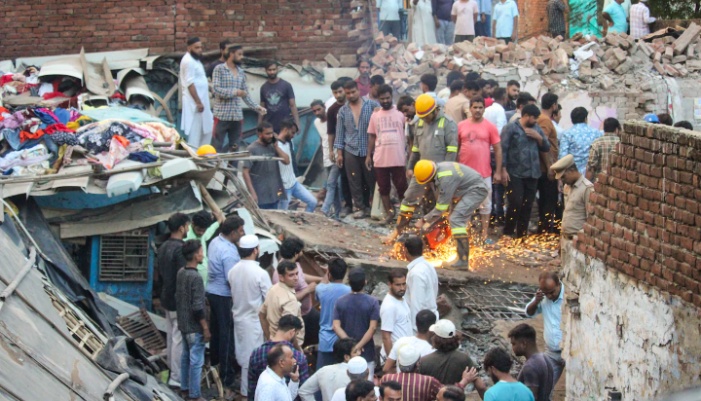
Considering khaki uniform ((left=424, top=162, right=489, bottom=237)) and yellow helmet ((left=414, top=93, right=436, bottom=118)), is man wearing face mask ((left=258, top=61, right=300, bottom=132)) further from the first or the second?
khaki uniform ((left=424, top=162, right=489, bottom=237))

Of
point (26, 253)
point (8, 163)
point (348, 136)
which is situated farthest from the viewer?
point (348, 136)

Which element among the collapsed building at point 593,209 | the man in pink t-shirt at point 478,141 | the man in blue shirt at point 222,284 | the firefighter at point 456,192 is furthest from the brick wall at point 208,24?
the man in blue shirt at point 222,284

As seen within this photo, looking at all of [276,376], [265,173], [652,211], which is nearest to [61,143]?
[265,173]

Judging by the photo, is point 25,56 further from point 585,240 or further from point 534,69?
point 585,240

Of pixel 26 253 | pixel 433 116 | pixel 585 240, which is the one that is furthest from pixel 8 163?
pixel 585 240

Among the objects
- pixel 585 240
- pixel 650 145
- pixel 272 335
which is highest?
pixel 650 145

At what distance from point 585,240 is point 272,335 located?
2890mm

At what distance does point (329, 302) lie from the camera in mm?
10516

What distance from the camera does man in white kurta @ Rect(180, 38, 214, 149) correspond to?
A: 1641 cm

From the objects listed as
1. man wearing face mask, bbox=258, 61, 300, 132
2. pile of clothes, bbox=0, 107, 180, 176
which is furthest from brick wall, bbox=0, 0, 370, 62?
pile of clothes, bbox=0, 107, 180, 176

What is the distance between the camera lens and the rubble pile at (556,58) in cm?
1753

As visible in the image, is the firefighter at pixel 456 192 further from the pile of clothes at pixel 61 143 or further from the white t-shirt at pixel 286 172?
the pile of clothes at pixel 61 143

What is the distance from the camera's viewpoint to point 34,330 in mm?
9359

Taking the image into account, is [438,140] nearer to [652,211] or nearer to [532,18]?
[652,211]
